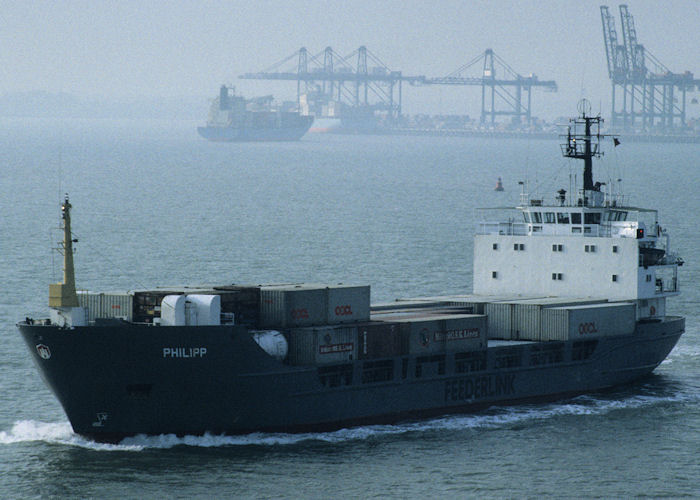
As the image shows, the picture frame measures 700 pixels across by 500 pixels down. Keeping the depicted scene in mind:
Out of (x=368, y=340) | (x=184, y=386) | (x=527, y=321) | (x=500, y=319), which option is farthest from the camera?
(x=500, y=319)

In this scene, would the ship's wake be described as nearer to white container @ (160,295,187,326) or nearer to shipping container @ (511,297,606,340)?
shipping container @ (511,297,606,340)

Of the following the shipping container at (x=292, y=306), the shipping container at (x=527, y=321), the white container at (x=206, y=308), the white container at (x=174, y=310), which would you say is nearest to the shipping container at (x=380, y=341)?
the shipping container at (x=292, y=306)

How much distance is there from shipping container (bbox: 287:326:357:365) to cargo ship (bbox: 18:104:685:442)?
0.18 feet

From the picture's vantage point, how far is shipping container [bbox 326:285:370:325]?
41.9 metres

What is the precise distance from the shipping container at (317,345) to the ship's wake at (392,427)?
95.3 inches

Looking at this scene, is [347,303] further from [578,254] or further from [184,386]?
[578,254]

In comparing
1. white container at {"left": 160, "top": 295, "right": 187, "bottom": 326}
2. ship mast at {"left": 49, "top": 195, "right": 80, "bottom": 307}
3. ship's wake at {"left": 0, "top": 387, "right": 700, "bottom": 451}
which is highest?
ship mast at {"left": 49, "top": 195, "right": 80, "bottom": 307}

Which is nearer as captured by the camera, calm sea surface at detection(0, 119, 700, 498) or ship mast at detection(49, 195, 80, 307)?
calm sea surface at detection(0, 119, 700, 498)

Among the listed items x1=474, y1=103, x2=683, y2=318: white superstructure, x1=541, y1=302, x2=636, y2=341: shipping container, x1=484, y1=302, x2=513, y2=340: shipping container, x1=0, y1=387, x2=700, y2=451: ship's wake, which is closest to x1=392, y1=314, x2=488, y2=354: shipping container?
x1=0, y1=387, x2=700, y2=451: ship's wake

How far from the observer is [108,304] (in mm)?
40469

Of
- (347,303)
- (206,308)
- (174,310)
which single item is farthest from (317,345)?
(174,310)

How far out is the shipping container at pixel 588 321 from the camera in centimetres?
4772

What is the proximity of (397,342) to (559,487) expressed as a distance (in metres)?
8.31

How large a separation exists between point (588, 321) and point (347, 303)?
11036 mm
